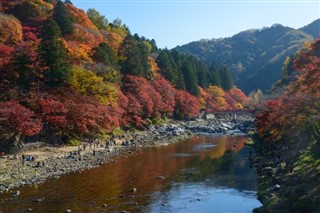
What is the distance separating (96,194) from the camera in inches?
1057

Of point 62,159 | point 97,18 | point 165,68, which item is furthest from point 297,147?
point 97,18

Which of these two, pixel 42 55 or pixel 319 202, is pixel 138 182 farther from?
pixel 42 55

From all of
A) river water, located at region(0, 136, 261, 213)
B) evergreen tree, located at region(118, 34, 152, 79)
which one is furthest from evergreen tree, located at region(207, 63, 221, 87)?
river water, located at region(0, 136, 261, 213)

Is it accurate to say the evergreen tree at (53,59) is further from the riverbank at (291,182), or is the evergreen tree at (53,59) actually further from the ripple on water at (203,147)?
the riverbank at (291,182)

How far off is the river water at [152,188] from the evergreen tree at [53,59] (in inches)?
575

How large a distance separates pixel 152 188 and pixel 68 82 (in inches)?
983

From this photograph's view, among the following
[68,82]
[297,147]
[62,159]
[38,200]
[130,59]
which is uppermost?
[130,59]

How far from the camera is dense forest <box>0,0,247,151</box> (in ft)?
141

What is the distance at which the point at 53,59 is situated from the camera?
153 feet

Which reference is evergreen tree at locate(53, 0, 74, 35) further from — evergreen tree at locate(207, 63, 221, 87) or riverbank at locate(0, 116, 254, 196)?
evergreen tree at locate(207, 63, 221, 87)

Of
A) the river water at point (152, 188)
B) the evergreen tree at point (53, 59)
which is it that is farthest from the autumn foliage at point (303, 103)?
the evergreen tree at point (53, 59)

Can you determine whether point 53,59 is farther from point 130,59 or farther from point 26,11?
point 26,11

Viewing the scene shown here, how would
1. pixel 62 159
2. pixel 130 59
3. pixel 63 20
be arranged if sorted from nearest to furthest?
1. pixel 62 159
2. pixel 63 20
3. pixel 130 59

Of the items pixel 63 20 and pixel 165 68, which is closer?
pixel 63 20
